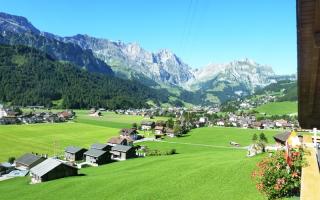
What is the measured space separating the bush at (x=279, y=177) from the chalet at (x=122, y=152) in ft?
269

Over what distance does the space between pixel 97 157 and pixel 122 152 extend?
31.1ft

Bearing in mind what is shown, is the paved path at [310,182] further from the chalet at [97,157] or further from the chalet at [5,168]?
the chalet at [97,157]

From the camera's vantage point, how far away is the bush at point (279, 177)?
54.7 ft

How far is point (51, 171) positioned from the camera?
7012cm

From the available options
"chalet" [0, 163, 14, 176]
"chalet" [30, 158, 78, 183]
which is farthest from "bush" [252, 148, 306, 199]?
"chalet" [0, 163, 14, 176]

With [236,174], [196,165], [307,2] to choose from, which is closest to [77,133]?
[196,165]

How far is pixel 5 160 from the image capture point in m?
97.8

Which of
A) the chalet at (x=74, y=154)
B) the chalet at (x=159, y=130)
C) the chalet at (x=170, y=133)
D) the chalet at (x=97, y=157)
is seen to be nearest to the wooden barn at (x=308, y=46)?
the chalet at (x=97, y=157)

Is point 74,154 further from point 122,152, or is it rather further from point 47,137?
point 47,137

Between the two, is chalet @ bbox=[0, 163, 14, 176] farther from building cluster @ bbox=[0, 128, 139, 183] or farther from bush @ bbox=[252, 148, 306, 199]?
bush @ bbox=[252, 148, 306, 199]

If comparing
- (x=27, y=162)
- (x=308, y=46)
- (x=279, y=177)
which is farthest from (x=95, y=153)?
(x=308, y=46)

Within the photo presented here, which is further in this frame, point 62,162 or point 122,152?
point 122,152

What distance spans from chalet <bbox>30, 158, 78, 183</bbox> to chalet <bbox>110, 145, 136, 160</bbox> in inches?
1019

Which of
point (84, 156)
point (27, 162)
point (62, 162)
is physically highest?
point (62, 162)
